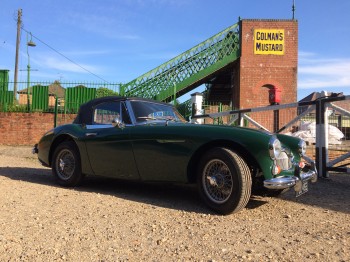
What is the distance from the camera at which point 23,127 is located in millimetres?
14359

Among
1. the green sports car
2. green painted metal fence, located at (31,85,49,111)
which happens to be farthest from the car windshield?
green painted metal fence, located at (31,85,49,111)

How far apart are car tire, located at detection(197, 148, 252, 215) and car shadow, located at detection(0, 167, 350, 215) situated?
0.19 meters

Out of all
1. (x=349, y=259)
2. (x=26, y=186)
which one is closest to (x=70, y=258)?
(x=349, y=259)

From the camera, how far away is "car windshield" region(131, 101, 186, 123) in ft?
16.5

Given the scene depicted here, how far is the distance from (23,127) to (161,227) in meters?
12.4

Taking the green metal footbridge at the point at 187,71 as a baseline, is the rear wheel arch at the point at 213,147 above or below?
below

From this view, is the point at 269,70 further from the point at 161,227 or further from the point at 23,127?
the point at 161,227

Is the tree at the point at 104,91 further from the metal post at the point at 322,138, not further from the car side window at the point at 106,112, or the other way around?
the metal post at the point at 322,138

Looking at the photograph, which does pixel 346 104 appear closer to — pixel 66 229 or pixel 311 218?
pixel 311 218

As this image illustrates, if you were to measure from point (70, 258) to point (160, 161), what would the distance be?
1930 mm

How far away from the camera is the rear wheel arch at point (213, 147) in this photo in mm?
4035

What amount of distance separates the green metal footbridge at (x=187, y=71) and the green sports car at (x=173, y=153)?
33.9ft

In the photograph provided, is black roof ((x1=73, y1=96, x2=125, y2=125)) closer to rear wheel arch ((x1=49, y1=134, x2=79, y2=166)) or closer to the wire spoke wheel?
rear wheel arch ((x1=49, y1=134, x2=79, y2=166))

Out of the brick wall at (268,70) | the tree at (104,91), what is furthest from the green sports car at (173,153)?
the brick wall at (268,70)
